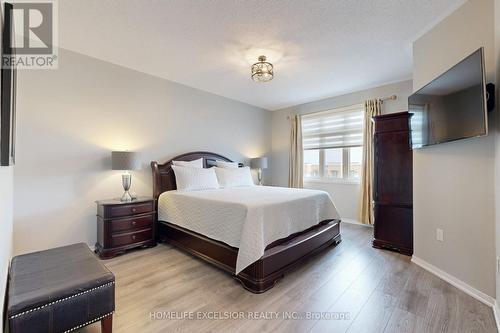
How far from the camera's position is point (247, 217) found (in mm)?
2029

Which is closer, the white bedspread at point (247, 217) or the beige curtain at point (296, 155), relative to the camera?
the white bedspread at point (247, 217)

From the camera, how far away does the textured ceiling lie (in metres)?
2.03

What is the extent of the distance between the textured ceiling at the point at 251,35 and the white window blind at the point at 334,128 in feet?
2.77

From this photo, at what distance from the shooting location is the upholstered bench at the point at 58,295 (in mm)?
1127

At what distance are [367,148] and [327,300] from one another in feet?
9.86

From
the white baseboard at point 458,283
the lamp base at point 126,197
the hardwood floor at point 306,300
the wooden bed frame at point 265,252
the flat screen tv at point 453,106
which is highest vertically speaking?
the flat screen tv at point 453,106

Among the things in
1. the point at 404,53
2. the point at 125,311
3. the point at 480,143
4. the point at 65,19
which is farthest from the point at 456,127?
the point at 65,19

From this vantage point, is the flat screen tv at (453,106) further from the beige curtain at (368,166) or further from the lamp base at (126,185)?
the lamp base at (126,185)

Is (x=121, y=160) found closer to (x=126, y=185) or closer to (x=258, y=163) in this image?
(x=126, y=185)

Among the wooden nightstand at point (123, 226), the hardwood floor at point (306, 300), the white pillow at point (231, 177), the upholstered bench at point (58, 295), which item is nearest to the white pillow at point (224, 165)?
the white pillow at point (231, 177)

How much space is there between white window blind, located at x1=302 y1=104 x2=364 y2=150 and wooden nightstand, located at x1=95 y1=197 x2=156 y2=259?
3.55m

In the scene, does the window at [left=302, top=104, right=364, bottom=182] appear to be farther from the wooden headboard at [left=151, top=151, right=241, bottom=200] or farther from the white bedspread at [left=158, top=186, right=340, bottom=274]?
the wooden headboard at [left=151, top=151, right=241, bottom=200]

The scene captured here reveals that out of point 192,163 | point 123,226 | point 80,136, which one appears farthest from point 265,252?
point 80,136

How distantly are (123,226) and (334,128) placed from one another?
4.16 metres
